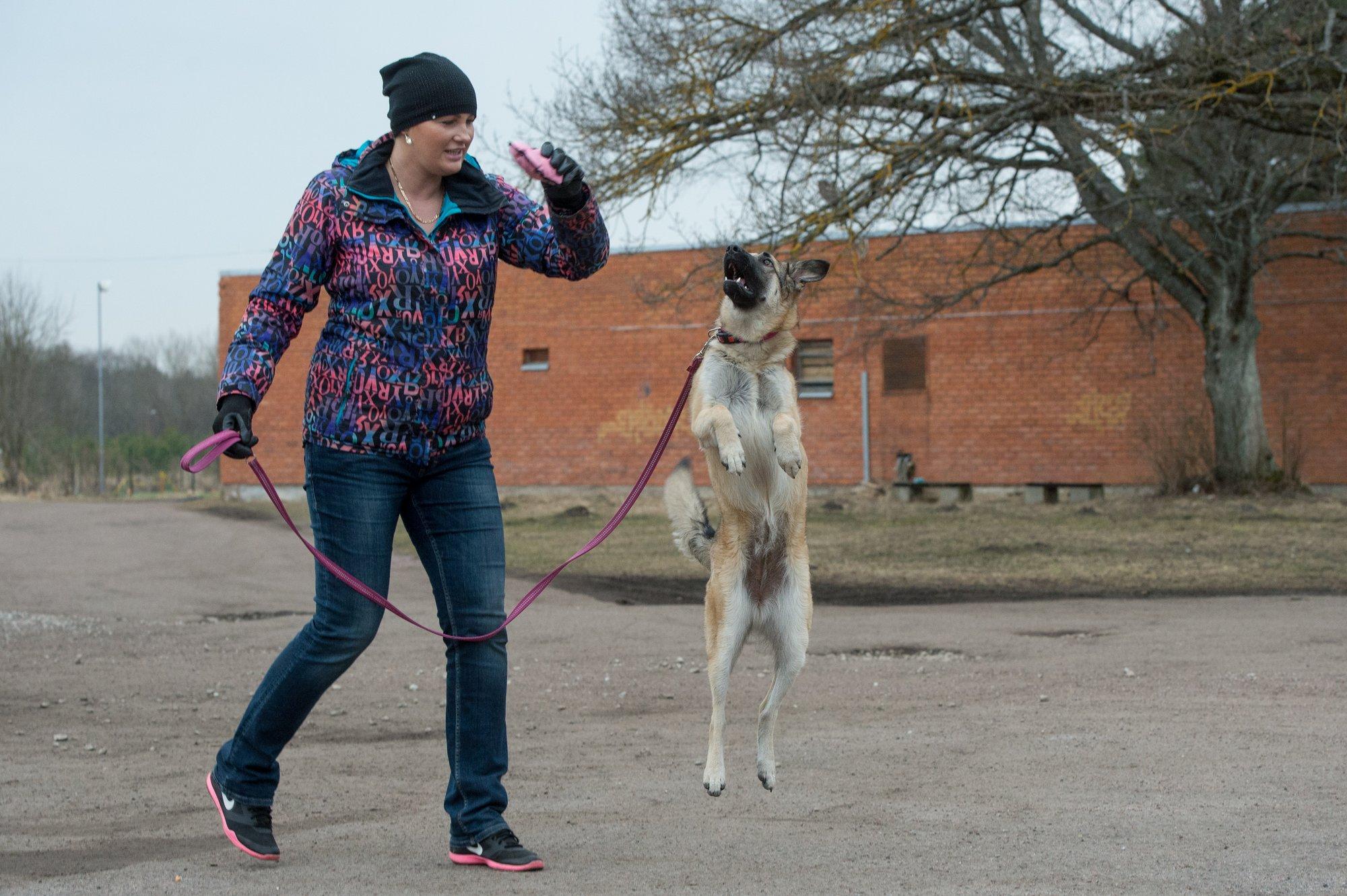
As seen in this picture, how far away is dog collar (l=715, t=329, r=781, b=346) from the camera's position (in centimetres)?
477

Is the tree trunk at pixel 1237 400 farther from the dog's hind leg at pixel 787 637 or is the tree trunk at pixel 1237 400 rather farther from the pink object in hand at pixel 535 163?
the pink object in hand at pixel 535 163

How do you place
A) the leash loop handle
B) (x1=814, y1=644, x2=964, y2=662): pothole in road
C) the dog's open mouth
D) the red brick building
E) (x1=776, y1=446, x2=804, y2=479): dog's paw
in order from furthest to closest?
the red brick building
(x1=814, y1=644, x2=964, y2=662): pothole in road
the dog's open mouth
(x1=776, y1=446, x2=804, y2=479): dog's paw
the leash loop handle

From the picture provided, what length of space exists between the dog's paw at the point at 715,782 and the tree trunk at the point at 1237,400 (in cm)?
1760

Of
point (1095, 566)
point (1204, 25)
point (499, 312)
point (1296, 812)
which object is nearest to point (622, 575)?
point (1095, 566)

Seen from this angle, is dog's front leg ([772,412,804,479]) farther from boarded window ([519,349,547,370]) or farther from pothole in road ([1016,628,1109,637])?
boarded window ([519,349,547,370])

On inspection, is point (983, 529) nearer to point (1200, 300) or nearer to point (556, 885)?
point (1200, 300)

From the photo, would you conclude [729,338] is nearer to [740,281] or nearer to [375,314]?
[740,281]

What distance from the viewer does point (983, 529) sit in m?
17.8

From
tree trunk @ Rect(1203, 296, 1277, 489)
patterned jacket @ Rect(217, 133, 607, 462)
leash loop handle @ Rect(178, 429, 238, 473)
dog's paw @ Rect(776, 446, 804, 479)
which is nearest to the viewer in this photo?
leash loop handle @ Rect(178, 429, 238, 473)

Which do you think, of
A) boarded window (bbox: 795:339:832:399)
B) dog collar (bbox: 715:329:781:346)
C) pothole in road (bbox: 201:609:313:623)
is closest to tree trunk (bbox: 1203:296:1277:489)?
boarded window (bbox: 795:339:832:399)

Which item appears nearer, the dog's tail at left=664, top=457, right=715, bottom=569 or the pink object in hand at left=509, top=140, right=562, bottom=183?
the pink object in hand at left=509, top=140, right=562, bottom=183

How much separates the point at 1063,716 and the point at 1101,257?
18632mm

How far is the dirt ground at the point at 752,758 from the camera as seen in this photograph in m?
3.92

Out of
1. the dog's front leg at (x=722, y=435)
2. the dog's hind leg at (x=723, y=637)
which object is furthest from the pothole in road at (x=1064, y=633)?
the dog's front leg at (x=722, y=435)
